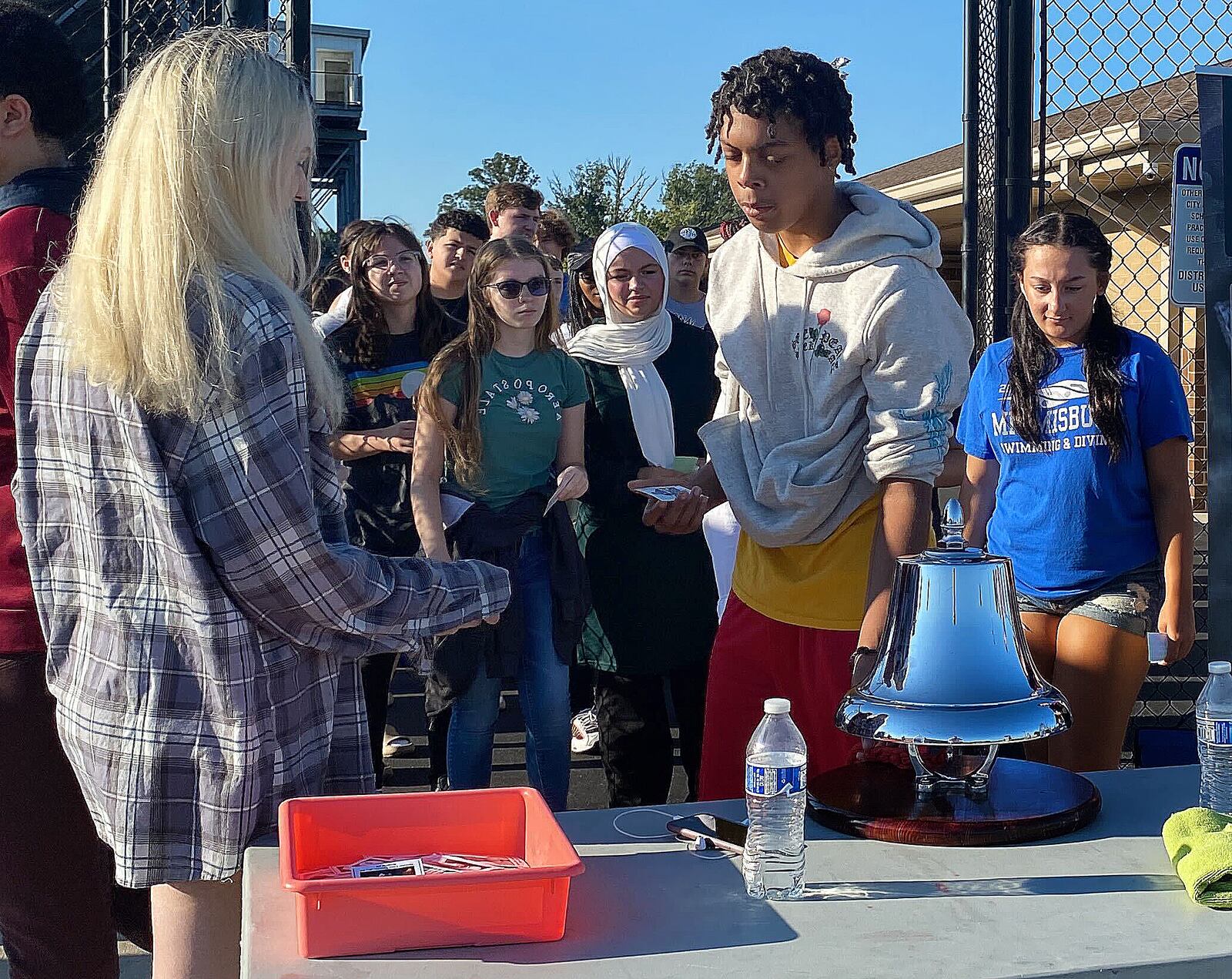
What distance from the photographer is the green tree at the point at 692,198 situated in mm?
41594

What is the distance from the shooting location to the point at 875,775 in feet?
6.56

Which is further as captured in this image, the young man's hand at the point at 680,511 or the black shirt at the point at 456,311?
the black shirt at the point at 456,311

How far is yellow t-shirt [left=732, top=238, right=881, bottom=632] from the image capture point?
2469 millimetres

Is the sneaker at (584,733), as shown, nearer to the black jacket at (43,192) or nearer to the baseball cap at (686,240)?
the baseball cap at (686,240)

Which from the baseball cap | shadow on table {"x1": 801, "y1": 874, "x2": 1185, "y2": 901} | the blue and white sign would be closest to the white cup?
the blue and white sign

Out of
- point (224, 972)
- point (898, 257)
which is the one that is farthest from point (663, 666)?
point (224, 972)

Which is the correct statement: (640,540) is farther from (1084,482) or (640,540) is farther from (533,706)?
(1084,482)

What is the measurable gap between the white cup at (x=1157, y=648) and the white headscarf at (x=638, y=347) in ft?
4.89

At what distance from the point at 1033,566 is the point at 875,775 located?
59.3 inches

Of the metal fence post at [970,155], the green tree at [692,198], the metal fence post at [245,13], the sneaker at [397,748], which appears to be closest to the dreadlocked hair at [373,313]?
the metal fence post at [245,13]

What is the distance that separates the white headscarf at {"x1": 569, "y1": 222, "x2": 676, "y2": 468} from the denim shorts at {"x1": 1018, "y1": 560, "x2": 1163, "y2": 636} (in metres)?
1.29

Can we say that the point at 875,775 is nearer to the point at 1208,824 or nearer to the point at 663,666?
the point at 1208,824

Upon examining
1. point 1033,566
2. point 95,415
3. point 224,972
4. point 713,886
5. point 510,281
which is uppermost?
point 510,281

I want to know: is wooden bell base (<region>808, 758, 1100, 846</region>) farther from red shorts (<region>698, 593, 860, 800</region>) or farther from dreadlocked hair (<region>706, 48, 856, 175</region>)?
dreadlocked hair (<region>706, 48, 856, 175</region>)
